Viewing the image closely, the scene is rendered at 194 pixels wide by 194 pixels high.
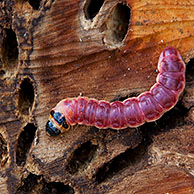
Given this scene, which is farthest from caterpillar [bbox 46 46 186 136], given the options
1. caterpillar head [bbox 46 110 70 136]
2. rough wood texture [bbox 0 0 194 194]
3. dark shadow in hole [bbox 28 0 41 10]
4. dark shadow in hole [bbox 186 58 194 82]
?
dark shadow in hole [bbox 28 0 41 10]

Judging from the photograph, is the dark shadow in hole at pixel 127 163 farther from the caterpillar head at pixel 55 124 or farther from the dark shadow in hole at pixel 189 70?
the dark shadow in hole at pixel 189 70

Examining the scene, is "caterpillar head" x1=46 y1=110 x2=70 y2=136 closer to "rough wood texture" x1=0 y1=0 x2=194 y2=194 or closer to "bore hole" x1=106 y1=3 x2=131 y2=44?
"rough wood texture" x1=0 y1=0 x2=194 y2=194

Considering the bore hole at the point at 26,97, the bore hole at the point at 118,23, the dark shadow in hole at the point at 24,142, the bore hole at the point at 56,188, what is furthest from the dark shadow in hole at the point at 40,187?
the bore hole at the point at 118,23

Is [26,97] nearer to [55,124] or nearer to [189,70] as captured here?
[55,124]

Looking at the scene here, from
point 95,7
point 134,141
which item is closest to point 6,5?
point 95,7

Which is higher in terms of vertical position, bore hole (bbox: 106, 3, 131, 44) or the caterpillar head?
bore hole (bbox: 106, 3, 131, 44)

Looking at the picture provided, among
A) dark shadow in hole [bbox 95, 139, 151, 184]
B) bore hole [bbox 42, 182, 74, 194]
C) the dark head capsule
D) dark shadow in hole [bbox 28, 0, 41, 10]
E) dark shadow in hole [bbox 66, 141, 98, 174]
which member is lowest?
bore hole [bbox 42, 182, 74, 194]

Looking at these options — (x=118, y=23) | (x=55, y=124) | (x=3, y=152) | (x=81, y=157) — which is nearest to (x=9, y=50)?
(x=55, y=124)

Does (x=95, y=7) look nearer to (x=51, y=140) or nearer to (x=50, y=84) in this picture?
(x=50, y=84)
